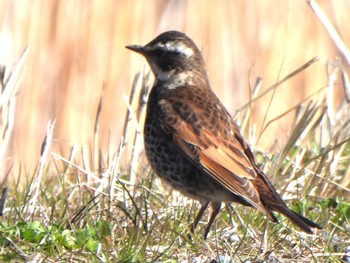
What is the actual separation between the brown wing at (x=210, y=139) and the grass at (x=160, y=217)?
0.23 metres

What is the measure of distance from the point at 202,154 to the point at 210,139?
0.45 feet

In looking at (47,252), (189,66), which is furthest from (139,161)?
(47,252)

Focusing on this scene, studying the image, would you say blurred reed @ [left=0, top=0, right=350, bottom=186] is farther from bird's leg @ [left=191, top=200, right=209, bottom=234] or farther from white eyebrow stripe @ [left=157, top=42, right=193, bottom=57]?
bird's leg @ [left=191, top=200, right=209, bottom=234]

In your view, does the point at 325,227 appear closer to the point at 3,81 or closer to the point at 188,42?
the point at 188,42

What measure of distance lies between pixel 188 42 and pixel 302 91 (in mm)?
5670

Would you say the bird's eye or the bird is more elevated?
the bird's eye

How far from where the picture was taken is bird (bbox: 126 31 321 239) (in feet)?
18.4

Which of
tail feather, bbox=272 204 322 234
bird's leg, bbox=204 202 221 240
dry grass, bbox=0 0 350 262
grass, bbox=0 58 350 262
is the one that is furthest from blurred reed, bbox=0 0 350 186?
tail feather, bbox=272 204 322 234

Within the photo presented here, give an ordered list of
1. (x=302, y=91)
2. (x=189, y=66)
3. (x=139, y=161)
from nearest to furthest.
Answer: (x=189, y=66) → (x=139, y=161) → (x=302, y=91)

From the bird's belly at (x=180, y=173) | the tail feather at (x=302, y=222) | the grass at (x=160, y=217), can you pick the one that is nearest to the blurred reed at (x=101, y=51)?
the grass at (x=160, y=217)

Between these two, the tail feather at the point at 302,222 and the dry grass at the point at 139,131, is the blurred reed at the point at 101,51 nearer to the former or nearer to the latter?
the dry grass at the point at 139,131

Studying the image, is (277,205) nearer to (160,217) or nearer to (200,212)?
(200,212)

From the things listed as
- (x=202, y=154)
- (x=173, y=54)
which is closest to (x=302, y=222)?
(x=202, y=154)

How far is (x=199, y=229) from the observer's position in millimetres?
5691
